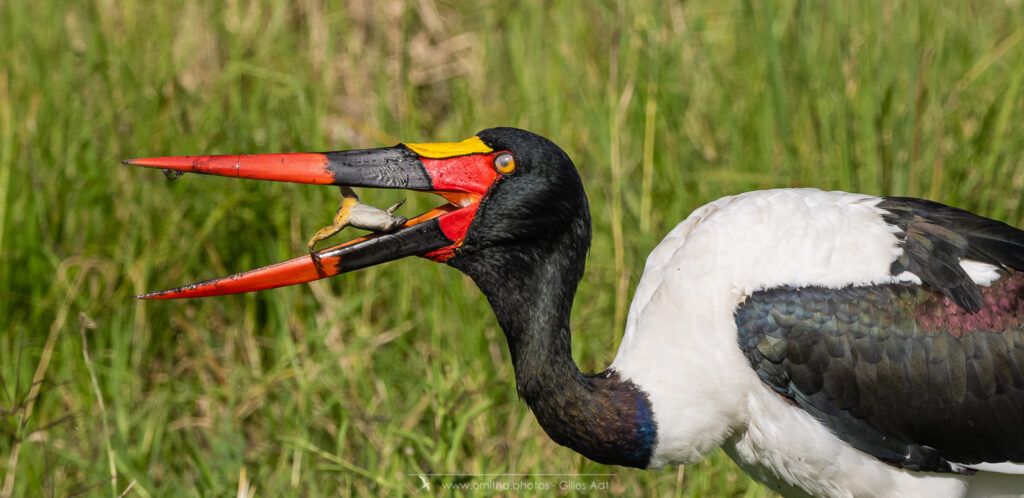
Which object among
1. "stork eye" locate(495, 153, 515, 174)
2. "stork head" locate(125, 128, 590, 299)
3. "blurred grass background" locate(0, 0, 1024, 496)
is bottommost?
"blurred grass background" locate(0, 0, 1024, 496)

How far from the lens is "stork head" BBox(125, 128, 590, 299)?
3.10 metres

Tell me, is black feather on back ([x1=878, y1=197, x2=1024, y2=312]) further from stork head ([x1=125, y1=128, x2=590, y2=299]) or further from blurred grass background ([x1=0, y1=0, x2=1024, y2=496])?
blurred grass background ([x1=0, y1=0, x2=1024, y2=496])

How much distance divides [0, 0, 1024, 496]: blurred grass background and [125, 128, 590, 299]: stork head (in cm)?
70

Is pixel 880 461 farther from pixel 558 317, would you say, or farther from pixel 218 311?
pixel 218 311

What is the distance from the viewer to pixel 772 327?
3162mm

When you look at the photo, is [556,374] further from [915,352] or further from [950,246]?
[950,246]

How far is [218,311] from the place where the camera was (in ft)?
15.5

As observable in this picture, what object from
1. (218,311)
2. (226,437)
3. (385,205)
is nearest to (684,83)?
(385,205)

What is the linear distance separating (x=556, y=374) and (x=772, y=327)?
58cm

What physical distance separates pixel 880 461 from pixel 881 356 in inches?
11.8

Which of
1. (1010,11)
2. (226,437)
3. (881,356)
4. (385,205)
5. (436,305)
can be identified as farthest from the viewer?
(1010,11)

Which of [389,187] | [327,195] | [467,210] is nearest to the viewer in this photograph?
[389,187]

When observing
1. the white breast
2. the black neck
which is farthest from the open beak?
the white breast

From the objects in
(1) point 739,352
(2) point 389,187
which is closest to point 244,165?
(2) point 389,187
